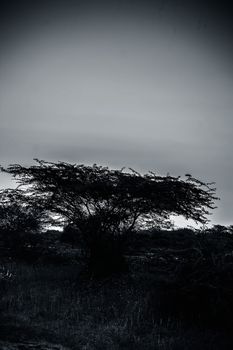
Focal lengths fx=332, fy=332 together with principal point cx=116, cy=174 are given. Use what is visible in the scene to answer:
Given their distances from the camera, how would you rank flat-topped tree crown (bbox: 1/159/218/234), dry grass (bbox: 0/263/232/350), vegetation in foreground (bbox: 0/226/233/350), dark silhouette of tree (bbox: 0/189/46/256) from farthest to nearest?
dark silhouette of tree (bbox: 0/189/46/256), flat-topped tree crown (bbox: 1/159/218/234), vegetation in foreground (bbox: 0/226/233/350), dry grass (bbox: 0/263/232/350)

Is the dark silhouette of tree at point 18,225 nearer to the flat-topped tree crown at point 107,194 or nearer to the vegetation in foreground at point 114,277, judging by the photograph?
the vegetation in foreground at point 114,277

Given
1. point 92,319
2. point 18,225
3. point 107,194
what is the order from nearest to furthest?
point 92,319, point 107,194, point 18,225

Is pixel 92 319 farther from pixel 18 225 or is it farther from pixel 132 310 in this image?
pixel 18 225

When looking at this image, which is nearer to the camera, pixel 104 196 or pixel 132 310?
pixel 132 310

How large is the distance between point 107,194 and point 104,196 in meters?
0.15

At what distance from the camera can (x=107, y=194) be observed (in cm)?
1181

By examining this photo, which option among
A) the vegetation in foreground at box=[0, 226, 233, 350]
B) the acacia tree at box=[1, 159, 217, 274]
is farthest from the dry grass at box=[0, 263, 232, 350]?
the acacia tree at box=[1, 159, 217, 274]

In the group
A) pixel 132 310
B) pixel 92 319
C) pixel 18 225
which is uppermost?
pixel 18 225

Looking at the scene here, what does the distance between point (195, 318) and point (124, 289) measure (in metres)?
3.06

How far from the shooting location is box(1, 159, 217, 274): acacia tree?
11.9 m

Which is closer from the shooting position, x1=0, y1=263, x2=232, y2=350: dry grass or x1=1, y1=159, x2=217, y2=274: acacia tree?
x1=0, y1=263, x2=232, y2=350: dry grass

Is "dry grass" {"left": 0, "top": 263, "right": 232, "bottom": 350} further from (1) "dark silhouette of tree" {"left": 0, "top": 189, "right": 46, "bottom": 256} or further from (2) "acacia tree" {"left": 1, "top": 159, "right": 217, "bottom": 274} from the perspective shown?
(1) "dark silhouette of tree" {"left": 0, "top": 189, "right": 46, "bottom": 256}

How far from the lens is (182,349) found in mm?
6680

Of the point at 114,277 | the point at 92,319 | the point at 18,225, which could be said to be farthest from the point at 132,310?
the point at 18,225
